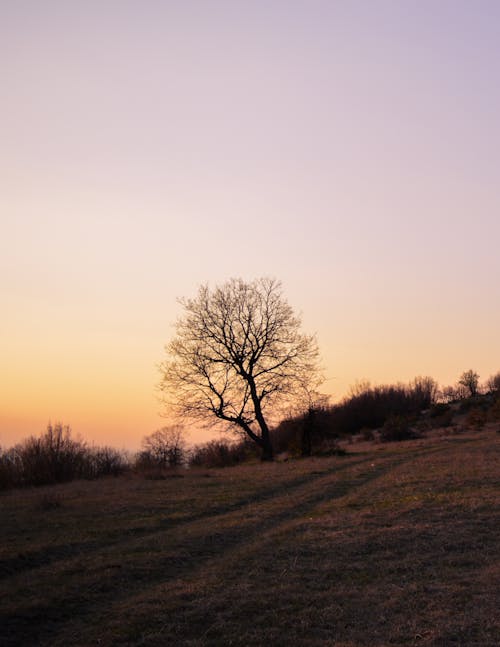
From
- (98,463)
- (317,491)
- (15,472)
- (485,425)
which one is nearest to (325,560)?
(317,491)

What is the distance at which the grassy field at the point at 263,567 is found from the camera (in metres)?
7.58

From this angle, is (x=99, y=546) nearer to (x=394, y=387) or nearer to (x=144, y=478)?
(x=144, y=478)

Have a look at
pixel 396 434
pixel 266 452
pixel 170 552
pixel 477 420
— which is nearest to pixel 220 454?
pixel 266 452

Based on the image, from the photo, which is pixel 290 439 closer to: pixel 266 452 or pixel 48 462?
pixel 266 452

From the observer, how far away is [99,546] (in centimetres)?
1282

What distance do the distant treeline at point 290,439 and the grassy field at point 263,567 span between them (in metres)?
8.44

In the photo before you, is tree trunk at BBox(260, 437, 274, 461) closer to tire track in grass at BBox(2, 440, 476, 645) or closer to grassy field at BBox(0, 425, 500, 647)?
tire track in grass at BBox(2, 440, 476, 645)

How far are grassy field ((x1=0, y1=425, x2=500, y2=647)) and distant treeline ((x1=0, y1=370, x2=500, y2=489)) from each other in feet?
27.7

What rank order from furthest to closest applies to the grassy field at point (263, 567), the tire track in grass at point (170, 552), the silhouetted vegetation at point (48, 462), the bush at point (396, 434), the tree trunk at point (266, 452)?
the bush at point (396, 434)
the tree trunk at point (266, 452)
the silhouetted vegetation at point (48, 462)
the tire track in grass at point (170, 552)
the grassy field at point (263, 567)

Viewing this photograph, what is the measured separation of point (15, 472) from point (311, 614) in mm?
21653

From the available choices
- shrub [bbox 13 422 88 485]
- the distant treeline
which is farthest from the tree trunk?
shrub [bbox 13 422 88 485]

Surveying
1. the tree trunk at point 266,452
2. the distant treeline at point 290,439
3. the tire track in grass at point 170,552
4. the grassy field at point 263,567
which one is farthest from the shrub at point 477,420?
the tire track in grass at point 170,552

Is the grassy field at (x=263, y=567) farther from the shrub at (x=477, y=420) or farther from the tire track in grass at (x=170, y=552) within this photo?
the shrub at (x=477, y=420)

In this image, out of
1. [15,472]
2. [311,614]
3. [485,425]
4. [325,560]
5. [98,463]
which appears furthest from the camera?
[485,425]
